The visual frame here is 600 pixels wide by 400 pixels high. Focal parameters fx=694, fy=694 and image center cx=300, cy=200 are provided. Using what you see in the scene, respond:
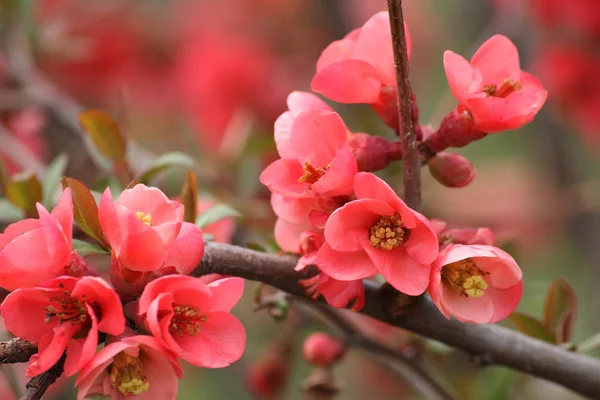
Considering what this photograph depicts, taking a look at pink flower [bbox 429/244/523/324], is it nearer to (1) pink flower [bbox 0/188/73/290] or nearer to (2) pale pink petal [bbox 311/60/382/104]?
(2) pale pink petal [bbox 311/60/382/104]

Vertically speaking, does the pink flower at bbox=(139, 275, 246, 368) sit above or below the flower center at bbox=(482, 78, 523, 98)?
below

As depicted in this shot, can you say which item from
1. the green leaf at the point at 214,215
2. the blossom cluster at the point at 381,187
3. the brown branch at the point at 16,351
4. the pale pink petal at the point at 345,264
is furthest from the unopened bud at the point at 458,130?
the brown branch at the point at 16,351

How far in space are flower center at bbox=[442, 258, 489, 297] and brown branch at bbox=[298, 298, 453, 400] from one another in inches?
10.2

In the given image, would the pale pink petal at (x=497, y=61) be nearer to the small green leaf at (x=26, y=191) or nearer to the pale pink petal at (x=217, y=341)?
the pale pink petal at (x=217, y=341)

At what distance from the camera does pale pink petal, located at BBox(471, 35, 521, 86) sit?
521 mm

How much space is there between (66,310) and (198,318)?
8cm

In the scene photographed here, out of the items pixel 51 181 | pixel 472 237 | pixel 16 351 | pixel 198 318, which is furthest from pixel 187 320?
pixel 51 181

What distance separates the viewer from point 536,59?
162cm

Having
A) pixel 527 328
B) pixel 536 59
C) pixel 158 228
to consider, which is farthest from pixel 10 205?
pixel 536 59

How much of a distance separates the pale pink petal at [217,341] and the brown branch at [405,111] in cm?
16

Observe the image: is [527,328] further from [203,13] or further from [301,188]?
[203,13]

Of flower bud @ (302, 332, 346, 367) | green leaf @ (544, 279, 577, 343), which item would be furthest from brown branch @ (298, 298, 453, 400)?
green leaf @ (544, 279, 577, 343)

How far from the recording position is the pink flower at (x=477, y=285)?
1.53 ft

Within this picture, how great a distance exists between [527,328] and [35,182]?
0.49 m
